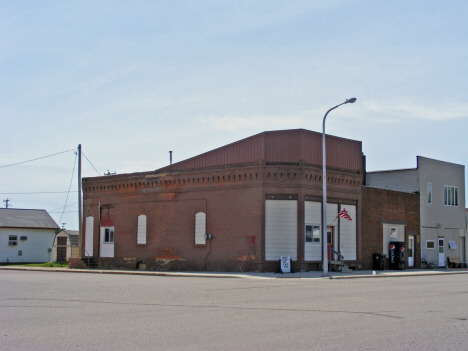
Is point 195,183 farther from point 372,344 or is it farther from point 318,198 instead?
point 372,344

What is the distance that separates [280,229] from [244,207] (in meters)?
2.32

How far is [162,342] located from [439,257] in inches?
1439

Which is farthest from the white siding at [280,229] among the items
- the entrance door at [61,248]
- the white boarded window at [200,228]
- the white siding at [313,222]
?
the entrance door at [61,248]

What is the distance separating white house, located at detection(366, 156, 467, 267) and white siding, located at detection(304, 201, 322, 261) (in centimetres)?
→ 1184

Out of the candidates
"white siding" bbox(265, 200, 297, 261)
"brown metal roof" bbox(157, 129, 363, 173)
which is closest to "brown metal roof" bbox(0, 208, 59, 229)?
"brown metal roof" bbox(157, 129, 363, 173)

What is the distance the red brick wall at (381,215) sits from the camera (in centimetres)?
3350

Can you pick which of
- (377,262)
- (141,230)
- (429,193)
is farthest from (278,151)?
(429,193)

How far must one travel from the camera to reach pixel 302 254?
1137 inches

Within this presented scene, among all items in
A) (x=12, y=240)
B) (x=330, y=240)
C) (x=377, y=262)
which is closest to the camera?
(x=330, y=240)

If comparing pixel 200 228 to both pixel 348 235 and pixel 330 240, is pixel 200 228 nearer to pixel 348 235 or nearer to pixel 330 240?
pixel 330 240

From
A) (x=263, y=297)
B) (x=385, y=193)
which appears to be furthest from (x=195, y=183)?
(x=263, y=297)

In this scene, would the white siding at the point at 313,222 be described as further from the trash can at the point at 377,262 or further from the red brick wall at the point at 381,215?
the trash can at the point at 377,262

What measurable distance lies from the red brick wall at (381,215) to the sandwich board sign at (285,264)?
22.7ft

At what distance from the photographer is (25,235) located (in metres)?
53.5
